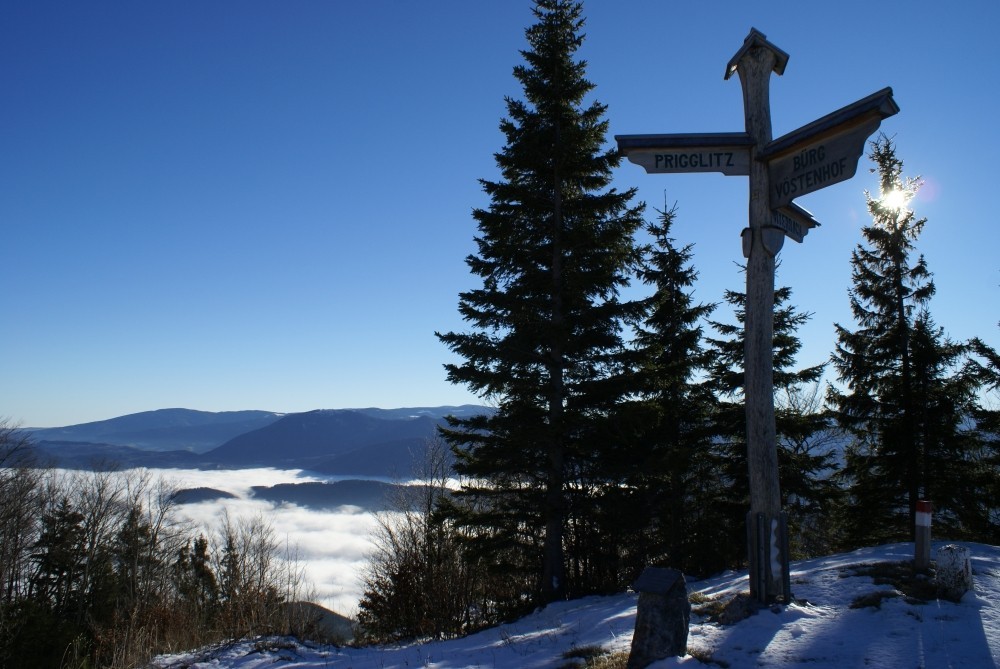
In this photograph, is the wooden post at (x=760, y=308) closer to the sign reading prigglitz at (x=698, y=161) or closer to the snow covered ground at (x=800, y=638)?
the sign reading prigglitz at (x=698, y=161)

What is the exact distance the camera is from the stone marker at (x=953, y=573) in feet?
20.7

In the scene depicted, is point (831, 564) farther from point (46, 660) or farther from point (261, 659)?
point (46, 660)

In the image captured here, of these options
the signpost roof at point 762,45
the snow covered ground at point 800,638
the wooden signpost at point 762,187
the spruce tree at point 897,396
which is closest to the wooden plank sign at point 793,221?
the wooden signpost at point 762,187

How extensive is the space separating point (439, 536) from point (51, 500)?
37817 millimetres

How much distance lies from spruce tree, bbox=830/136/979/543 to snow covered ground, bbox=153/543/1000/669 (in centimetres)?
786

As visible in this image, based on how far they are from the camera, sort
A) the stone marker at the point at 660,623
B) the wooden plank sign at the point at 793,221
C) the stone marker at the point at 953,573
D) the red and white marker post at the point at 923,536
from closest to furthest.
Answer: the stone marker at the point at 660,623 < the stone marker at the point at 953,573 < the wooden plank sign at the point at 793,221 < the red and white marker post at the point at 923,536

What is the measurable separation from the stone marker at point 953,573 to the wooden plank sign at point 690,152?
195 inches

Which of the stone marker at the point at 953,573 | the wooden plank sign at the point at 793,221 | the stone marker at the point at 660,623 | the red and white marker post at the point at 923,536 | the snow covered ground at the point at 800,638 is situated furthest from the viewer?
the red and white marker post at the point at 923,536

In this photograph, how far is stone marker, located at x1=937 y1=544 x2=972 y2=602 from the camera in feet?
20.7

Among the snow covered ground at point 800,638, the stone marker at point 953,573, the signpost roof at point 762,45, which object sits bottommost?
the snow covered ground at point 800,638

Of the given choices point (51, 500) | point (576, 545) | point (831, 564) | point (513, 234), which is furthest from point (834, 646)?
point (51, 500)

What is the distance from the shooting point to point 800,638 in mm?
5434

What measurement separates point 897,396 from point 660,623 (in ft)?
49.5

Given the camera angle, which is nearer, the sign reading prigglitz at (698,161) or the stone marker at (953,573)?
the stone marker at (953,573)
